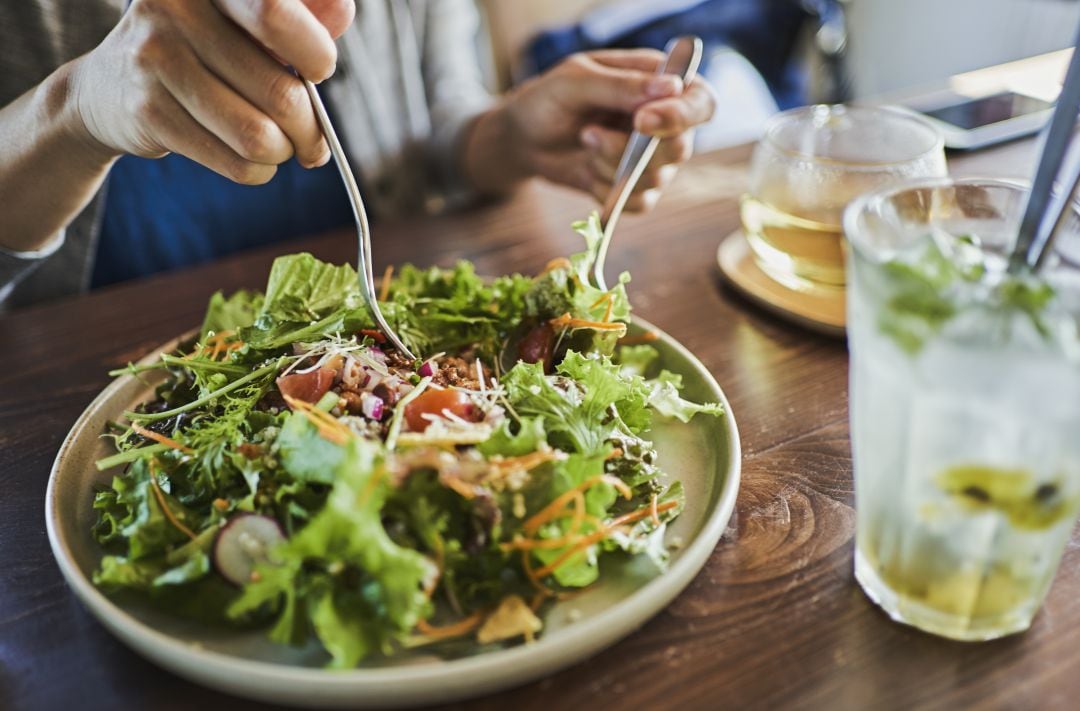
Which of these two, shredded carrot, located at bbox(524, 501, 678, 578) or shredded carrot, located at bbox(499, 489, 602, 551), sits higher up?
shredded carrot, located at bbox(499, 489, 602, 551)

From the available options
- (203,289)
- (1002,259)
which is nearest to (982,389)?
(1002,259)

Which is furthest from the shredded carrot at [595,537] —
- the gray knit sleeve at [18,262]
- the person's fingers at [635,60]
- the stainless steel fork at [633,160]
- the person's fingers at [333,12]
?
the gray knit sleeve at [18,262]

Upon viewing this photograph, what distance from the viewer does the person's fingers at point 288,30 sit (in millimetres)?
1021

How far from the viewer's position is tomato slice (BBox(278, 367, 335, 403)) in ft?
3.57

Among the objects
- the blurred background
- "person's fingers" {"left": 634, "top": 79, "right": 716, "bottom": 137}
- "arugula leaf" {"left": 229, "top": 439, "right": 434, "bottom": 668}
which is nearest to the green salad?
"arugula leaf" {"left": 229, "top": 439, "right": 434, "bottom": 668}

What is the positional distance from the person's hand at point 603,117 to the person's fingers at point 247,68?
0.72 metres

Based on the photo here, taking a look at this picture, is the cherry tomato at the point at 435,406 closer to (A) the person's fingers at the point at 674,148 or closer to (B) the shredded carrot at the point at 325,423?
(B) the shredded carrot at the point at 325,423

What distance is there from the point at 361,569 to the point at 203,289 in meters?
1.07

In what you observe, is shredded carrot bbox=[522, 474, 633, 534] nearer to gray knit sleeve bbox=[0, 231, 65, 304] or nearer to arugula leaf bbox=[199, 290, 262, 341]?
arugula leaf bbox=[199, 290, 262, 341]

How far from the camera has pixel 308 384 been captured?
3.59 ft

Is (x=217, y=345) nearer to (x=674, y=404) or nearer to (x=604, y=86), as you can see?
(x=674, y=404)

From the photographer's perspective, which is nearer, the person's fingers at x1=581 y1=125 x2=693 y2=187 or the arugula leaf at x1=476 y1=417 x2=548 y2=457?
the arugula leaf at x1=476 y1=417 x2=548 y2=457

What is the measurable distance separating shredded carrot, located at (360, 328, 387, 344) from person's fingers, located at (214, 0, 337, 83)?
0.35 m

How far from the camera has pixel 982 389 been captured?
2.26 ft
